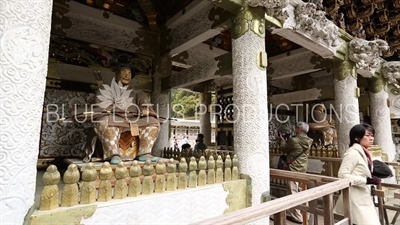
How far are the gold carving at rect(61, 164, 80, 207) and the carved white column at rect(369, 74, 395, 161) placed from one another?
720cm

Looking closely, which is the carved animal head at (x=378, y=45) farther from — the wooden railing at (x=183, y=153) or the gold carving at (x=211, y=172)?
the gold carving at (x=211, y=172)

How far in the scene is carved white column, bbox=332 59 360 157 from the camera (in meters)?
4.82

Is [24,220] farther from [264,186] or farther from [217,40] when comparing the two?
[217,40]

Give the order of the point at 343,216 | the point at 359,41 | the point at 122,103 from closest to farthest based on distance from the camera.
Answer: the point at 343,216
the point at 122,103
the point at 359,41

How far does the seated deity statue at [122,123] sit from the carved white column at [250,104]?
107 centimetres

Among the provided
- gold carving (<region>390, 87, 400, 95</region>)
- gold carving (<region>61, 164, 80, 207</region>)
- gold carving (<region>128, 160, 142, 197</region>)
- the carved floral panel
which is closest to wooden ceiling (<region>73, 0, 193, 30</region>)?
the carved floral panel

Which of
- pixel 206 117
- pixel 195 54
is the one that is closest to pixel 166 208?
pixel 195 54

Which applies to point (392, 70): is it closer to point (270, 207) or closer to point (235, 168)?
point (235, 168)

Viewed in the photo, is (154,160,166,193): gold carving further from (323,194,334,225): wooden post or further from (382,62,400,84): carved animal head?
(382,62,400,84): carved animal head

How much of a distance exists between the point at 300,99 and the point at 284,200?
18.5 ft

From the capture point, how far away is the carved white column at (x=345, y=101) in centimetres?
482

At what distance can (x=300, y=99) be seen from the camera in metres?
6.78

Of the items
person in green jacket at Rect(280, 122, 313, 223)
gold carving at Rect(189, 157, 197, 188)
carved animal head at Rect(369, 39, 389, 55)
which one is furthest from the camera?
carved animal head at Rect(369, 39, 389, 55)

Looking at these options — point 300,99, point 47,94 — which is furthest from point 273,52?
point 47,94
